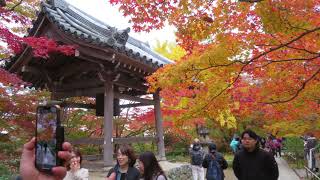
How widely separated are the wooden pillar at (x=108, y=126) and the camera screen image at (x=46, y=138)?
7264 millimetres

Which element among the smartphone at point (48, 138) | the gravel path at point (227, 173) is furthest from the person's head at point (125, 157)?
the gravel path at point (227, 173)

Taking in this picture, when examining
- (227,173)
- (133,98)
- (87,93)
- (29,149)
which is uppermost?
(87,93)

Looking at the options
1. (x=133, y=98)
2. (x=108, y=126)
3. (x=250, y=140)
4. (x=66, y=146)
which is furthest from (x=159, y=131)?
(x=66, y=146)

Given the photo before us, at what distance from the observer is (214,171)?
21.7 ft

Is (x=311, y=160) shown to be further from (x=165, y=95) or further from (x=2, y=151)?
(x=2, y=151)

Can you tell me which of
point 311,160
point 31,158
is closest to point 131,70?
point 311,160

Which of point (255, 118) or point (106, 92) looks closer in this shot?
point (106, 92)

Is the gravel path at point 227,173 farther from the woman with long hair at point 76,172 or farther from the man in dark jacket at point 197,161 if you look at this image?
the woman with long hair at point 76,172

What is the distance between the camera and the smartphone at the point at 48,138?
1.41 m

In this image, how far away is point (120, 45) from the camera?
8.12 meters

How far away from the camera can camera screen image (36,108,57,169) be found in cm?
142

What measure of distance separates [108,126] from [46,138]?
24.3 ft

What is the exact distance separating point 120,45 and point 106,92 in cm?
150

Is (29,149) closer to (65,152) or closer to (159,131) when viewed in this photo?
(65,152)
